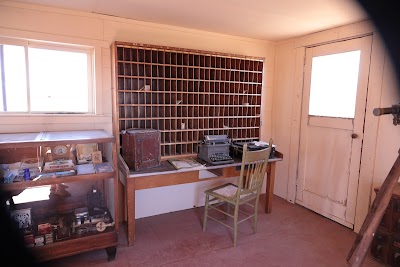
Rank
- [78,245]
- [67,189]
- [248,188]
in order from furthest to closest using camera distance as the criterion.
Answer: [248,188]
[67,189]
[78,245]

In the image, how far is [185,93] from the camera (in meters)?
2.89

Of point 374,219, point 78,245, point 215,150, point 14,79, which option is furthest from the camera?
point 215,150

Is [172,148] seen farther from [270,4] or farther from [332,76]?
[332,76]

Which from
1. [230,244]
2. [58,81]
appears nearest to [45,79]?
[58,81]

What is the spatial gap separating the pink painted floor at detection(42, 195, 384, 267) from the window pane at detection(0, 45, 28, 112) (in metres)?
1.42

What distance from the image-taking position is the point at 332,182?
9.55ft

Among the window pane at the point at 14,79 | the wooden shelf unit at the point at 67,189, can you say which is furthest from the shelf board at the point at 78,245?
the window pane at the point at 14,79

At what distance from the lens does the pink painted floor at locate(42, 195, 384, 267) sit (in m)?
2.16

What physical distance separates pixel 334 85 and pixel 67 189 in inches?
119

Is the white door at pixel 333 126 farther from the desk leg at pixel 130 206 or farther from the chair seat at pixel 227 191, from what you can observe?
the desk leg at pixel 130 206

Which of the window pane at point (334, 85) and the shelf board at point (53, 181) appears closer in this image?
the shelf board at point (53, 181)

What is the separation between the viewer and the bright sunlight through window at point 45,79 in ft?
7.48

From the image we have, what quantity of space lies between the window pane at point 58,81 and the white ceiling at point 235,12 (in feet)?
1.50

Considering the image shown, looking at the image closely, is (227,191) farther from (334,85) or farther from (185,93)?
(334,85)
